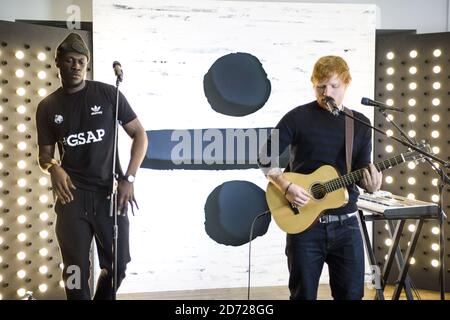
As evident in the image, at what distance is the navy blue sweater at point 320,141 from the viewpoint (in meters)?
2.46

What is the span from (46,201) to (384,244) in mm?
2746

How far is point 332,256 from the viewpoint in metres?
2.43

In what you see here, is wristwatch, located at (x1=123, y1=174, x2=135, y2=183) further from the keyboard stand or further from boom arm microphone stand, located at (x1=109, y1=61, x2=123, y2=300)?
the keyboard stand

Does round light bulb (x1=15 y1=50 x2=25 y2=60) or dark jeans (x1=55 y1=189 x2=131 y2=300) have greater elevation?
round light bulb (x1=15 y1=50 x2=25 y2=60)

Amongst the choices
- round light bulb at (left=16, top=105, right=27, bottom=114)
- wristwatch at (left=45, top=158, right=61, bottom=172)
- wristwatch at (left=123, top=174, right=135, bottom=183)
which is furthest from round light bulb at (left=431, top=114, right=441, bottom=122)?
round light bulb at (left=16, top=105, right=27, bottom=114)

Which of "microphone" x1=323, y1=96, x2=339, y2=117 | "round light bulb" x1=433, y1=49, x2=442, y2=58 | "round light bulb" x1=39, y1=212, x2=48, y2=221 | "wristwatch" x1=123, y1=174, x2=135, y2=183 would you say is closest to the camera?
"microphone" x1=323, y1=96, x2=339, y2=117

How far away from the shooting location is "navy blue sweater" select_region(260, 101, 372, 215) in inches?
96.7

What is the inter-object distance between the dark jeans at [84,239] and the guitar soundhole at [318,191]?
1.26 m

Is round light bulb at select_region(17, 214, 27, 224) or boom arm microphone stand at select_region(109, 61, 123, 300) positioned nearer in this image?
boom arm microphone stand at select_region(109, 61, 123, 300)

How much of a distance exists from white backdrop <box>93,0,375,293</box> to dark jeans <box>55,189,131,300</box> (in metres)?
0.67

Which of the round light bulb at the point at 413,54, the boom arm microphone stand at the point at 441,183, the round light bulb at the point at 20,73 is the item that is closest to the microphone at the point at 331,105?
the boom arm microphone stand at the point at 441,183

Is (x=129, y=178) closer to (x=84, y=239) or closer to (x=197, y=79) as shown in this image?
(x=84, y=239)

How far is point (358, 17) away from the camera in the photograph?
3822 millimetres

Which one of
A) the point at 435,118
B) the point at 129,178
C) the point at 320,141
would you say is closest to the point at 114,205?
the point at 129,178
